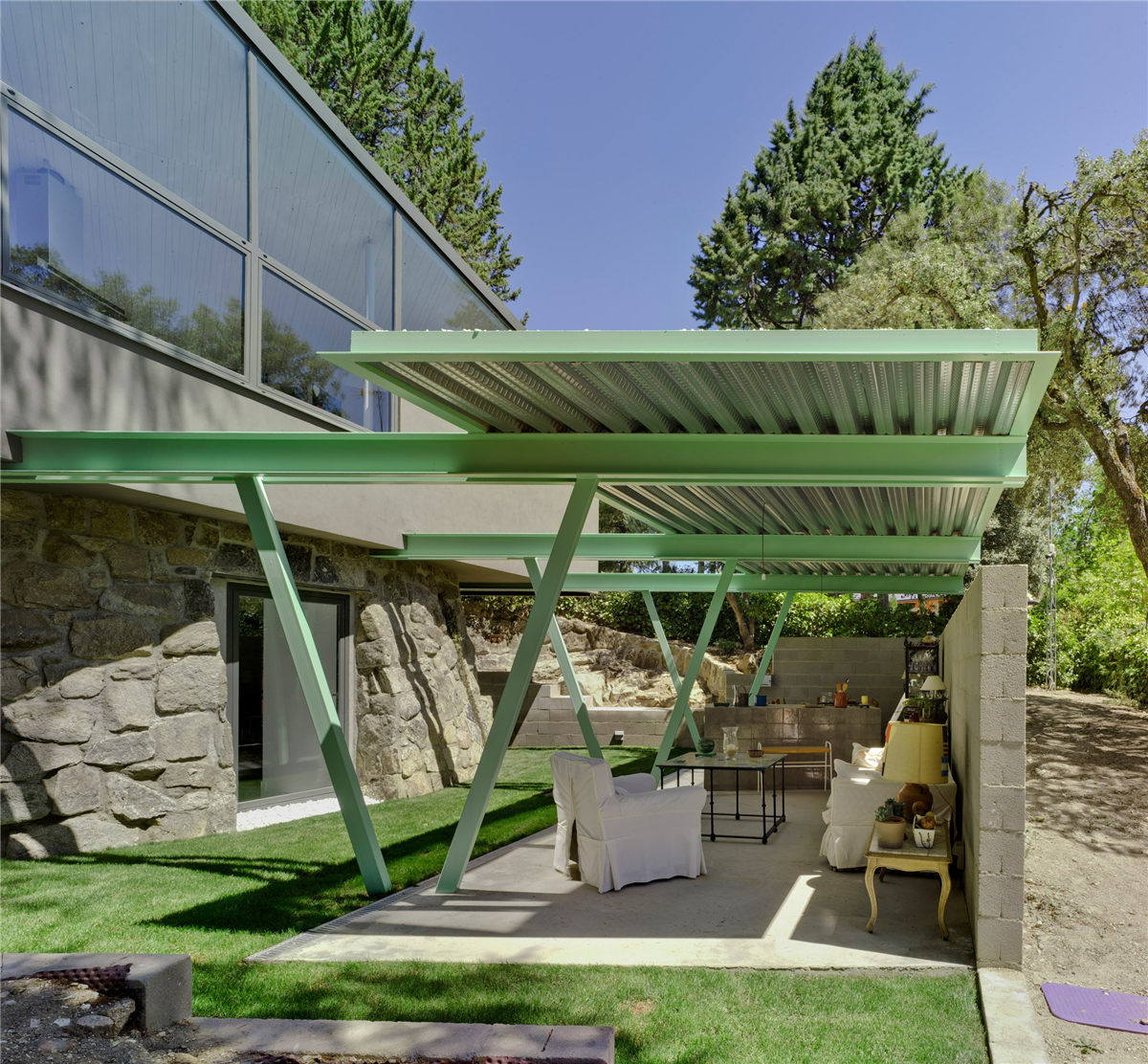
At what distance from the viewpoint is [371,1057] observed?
11.8 feet

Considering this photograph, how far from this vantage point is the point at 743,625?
2444cm

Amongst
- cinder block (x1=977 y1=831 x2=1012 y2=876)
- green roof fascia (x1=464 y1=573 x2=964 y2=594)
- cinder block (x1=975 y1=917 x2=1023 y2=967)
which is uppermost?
green roof fascia (x1=464 y1=573 x2=964 y2=594)

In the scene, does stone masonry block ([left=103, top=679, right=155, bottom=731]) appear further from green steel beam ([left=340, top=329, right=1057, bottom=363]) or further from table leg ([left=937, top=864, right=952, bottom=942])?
table leg ([left=937, top=864, right=952, bottom=942])

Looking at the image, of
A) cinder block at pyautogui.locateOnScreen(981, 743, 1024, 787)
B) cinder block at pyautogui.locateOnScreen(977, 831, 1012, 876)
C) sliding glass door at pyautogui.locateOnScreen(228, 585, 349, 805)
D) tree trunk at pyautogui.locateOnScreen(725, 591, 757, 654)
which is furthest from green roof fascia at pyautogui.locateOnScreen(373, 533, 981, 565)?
tree trunk at pyautogui.locateOnScreen(725, 591, 757, 654)

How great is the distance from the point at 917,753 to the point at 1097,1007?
1.88 metres

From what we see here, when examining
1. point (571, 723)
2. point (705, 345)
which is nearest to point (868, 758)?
point (705, 345)

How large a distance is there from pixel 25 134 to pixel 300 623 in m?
3.60

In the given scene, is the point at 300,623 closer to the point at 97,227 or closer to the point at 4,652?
the point at 4,652

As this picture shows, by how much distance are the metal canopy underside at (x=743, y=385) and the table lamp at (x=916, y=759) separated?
1.62 m

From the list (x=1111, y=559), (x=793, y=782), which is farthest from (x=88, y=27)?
(x=1111, y=559)

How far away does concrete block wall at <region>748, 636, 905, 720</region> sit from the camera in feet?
55.0

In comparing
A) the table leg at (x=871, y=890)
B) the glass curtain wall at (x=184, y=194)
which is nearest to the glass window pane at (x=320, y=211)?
A: the glass curtain wall at (x=184, y=194)

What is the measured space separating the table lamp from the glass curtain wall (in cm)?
570

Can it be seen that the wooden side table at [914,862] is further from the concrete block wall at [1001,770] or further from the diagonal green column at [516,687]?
the diagonal green column at [516,687]
